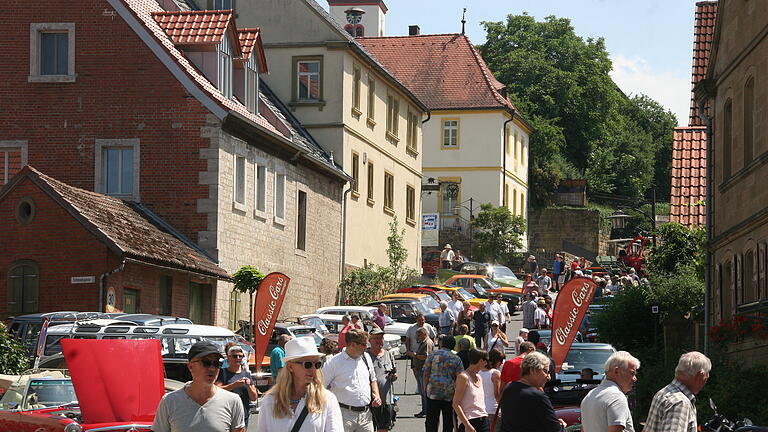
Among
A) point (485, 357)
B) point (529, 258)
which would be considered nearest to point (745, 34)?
point (485, 357)

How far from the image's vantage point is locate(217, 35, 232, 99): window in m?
37.7

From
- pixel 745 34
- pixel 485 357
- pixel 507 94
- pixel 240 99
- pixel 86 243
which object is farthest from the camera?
pixel 507 94

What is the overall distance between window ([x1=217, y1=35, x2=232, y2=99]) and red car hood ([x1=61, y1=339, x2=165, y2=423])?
83.7ft

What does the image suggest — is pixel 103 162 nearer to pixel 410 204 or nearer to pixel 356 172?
pixel 356 172

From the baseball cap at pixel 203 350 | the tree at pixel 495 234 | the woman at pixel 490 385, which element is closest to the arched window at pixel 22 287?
the woman at pixel 490 385

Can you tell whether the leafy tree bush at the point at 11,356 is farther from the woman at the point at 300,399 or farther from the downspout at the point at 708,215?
the woman at the point at 300,399

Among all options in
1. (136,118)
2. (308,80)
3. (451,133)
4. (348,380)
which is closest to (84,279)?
(136,118)

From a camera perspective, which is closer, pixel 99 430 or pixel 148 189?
pixel 99 430

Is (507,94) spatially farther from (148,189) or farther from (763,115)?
(763,115)

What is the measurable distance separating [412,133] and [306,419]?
5047cm

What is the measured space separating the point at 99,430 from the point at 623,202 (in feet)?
259

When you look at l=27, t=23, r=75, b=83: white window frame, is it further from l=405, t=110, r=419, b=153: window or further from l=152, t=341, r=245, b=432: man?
l=152, t=341, r=245, b=432: man

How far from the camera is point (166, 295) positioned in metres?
32.5

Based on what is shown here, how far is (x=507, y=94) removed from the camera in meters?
85.5
